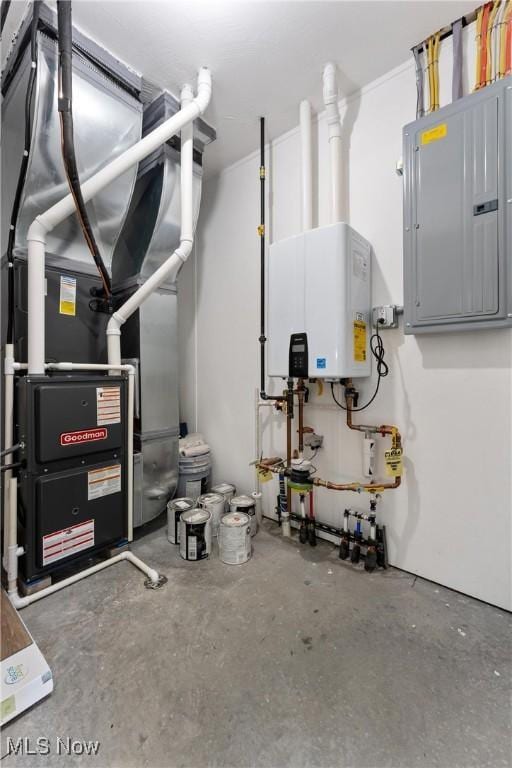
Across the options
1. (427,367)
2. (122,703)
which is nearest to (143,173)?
(427,367)

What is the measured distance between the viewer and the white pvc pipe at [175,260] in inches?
72.1

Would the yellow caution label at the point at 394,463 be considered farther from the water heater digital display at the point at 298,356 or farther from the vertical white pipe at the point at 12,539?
the vertical white pipe at the point at 12,539

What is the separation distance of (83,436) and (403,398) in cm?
164

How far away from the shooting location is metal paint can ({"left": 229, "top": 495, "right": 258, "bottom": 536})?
2020 millimetres

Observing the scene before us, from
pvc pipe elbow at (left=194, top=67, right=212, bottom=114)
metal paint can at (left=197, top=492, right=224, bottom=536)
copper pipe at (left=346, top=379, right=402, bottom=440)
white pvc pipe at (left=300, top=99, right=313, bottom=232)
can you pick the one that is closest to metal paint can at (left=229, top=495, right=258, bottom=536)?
metal paint can at (left=197, top=492, right=224, bottom=536)

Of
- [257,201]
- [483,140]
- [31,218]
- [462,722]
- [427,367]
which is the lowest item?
[462,722]

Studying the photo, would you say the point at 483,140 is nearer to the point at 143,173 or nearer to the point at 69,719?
the point at 143,173

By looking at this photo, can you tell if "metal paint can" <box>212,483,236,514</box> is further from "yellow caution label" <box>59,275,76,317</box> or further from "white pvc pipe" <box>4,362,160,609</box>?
"yellow caution label" <box>59,275,76,317</box>

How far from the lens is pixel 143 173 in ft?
7.43

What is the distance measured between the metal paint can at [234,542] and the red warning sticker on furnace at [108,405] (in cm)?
84

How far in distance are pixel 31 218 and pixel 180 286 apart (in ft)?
4.52

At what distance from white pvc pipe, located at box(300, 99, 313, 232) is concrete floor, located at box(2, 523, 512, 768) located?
2.00m

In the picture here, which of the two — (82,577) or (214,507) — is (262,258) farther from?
(82,577)

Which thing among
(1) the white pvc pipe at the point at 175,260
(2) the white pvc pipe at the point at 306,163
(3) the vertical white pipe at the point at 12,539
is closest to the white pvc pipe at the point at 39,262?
(1) the white pvc pipe at the point at 175,260
